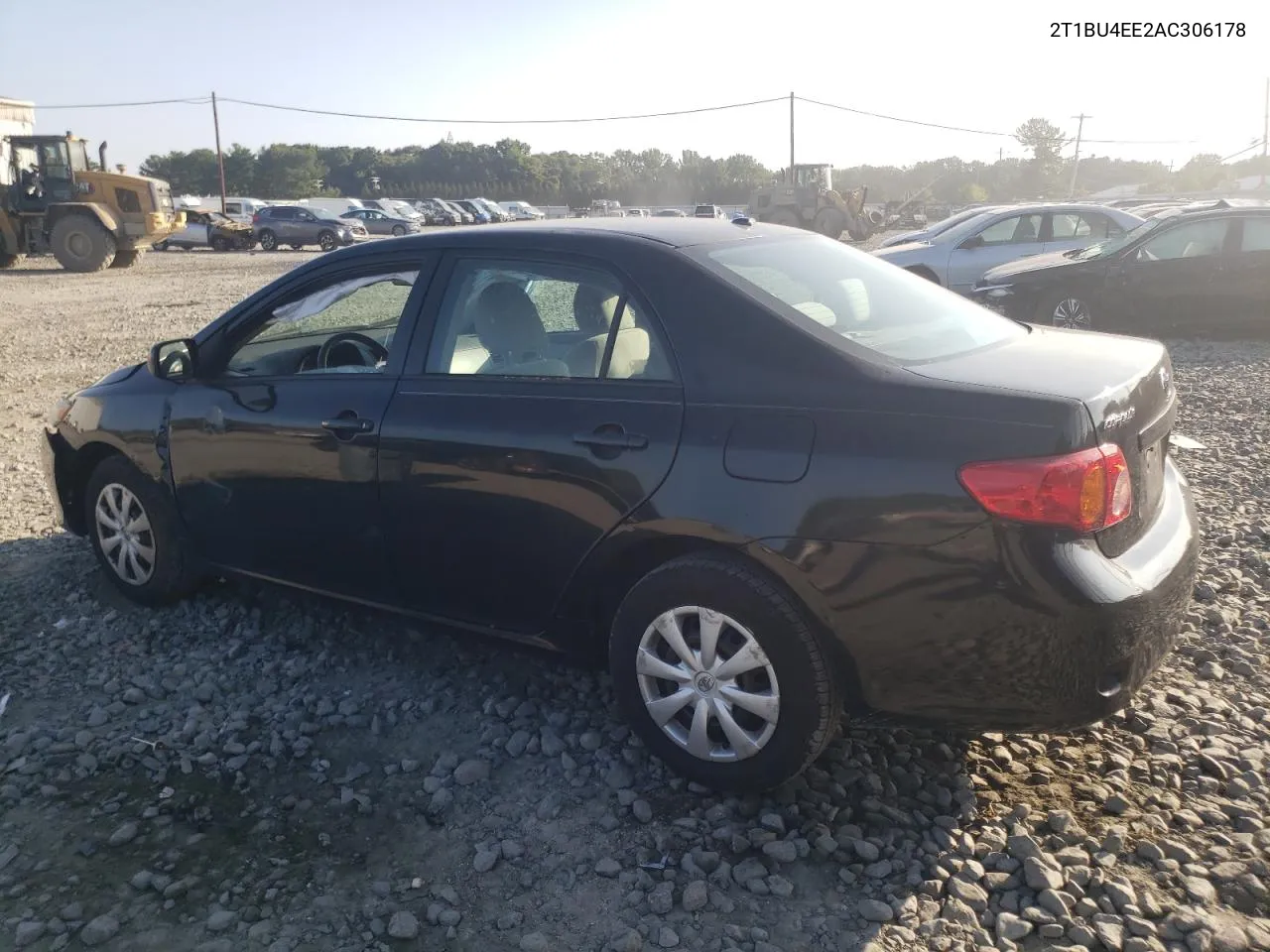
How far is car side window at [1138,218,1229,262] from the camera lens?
11320mm

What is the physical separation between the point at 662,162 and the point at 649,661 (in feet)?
353

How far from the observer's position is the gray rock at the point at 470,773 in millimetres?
3342

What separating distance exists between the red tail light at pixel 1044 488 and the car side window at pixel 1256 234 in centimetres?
1031

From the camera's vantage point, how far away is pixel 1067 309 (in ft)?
37.9

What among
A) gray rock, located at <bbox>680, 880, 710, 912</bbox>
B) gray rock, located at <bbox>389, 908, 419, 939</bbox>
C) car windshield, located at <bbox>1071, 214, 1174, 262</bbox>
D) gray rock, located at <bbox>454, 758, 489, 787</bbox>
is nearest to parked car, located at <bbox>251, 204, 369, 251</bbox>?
car windshield, located at <bbox>1071, 214, 1174, 262</bbox>

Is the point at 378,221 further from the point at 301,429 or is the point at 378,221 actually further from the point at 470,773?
the point at 470,773

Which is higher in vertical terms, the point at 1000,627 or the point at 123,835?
the point at 1000,627

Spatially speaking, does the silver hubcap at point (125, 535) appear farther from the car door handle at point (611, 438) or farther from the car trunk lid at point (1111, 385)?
the car trunk lid at point (1111, 385)

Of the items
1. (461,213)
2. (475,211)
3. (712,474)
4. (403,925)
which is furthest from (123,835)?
(475,211)

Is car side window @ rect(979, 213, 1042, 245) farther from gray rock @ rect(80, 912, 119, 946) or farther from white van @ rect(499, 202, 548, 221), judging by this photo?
white van @ rect(499, 202, 548, 221)

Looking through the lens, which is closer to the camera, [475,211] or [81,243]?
[81,243]

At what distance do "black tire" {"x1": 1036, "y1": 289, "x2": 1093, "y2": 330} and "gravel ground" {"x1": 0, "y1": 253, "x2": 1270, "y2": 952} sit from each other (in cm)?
750

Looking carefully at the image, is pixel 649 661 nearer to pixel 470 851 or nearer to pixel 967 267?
pixel 470 851

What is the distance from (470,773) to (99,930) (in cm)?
110
